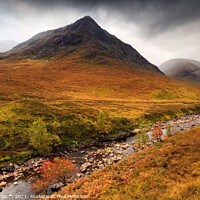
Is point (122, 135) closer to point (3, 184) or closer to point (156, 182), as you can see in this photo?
point (156, 182)

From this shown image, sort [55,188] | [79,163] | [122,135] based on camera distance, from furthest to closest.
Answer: [122,135] < [79,163] < [55,188]

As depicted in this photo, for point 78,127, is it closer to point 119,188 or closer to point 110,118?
point 110,118

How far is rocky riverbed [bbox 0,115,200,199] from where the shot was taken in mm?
20047

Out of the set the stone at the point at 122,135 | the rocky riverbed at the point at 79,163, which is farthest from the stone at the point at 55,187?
the stone at the point at 122,135

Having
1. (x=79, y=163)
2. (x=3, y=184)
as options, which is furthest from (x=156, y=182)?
(x=3, y=184)

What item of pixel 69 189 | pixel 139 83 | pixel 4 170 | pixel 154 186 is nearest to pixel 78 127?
pixel 4 170

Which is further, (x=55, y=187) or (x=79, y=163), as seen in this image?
(x=79, y=163)

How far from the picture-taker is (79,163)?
26922 millimetres

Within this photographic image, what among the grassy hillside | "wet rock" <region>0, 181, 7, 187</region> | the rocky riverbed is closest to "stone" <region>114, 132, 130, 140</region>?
the rocky riverbed

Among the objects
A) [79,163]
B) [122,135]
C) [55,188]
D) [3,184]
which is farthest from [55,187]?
[122,135]

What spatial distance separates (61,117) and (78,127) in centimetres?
878

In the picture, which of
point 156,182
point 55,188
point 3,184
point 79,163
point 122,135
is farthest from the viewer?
point 122,135

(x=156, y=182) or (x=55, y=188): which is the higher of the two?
(x=156, y=182)

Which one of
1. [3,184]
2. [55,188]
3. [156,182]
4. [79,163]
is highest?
[156,182]
